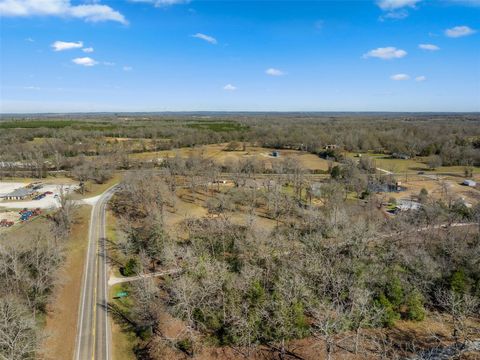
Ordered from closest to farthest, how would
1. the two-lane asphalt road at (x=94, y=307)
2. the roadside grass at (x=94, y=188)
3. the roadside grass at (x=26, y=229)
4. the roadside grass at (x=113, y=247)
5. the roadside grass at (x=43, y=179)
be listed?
1. the two-lane asphalt road at (x=94, y=307)
2. the roadside grass at (x=113, y=247)
3. the roadside grass at (x=26, y=229)
4. the roadside grass at (x=94, y=188)
5. the roadside grass at (x=43, y=179)

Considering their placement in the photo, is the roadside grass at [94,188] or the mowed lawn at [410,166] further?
the mowed lawn at [410,166]

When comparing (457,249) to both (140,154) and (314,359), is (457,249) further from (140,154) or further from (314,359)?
(140,154)

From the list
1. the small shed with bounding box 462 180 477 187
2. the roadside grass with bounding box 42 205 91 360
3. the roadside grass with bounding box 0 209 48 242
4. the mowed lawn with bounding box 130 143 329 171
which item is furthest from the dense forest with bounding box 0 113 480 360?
the mowed lawn with bounding box 130 143 329 171

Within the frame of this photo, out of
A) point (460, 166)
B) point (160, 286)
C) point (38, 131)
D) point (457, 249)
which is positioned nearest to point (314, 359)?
point (160, 286)

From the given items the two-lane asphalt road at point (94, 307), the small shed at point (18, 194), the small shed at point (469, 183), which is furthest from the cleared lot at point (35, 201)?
the small shed at point (469, 183)

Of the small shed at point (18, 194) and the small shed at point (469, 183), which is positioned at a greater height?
the small shed at point (469, 183)

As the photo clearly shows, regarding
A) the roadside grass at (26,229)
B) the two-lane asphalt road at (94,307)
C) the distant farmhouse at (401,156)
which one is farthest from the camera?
the distant farmhouse at (401,156)

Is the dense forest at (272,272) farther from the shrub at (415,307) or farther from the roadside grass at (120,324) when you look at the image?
the roadside grass at (120,324)
